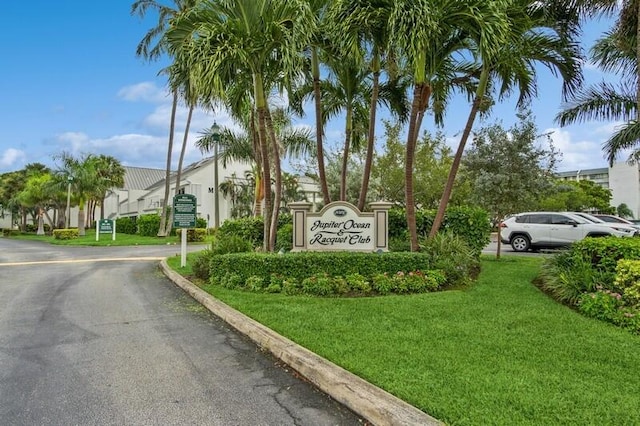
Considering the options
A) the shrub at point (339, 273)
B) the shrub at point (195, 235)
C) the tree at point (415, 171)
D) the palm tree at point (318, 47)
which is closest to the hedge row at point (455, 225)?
the palm tree at point (318, 47)

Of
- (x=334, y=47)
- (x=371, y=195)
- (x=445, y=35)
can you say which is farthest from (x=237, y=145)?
(x=445, y=35)

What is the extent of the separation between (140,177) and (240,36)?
54.7m

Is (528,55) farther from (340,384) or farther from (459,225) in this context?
(340,384)

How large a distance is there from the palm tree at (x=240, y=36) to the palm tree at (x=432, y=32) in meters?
1.99

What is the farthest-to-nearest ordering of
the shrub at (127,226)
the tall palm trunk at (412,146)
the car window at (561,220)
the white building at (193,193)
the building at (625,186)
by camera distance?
the building at (625,186) < the shrub at (127,226) < the white building at (193,193) < the car window at (561,220) < the tall palm trunk at (412,146)

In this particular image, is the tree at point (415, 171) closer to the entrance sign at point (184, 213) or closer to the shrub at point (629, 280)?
the entrance sign at point (184, 213)

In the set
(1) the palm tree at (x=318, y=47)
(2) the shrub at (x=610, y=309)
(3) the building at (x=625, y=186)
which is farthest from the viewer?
(3) the building at (x=625, y=186)

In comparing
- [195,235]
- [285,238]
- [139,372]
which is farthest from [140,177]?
[139,372]

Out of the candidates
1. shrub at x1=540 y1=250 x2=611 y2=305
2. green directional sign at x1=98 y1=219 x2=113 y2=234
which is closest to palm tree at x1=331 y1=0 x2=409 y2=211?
shrub at x1=540 y1=250 x2=611 y2=305

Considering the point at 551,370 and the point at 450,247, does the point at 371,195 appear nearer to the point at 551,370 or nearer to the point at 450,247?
the point at 450,247

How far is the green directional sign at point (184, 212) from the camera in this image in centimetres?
1334

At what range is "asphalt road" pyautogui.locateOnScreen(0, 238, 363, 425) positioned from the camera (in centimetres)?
358

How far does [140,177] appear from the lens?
58.9 meters

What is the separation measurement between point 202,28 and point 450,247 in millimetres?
6910
